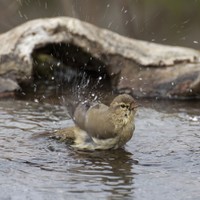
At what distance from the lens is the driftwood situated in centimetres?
860

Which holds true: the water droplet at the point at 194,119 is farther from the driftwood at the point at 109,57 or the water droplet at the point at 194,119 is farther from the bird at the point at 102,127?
the bird at the point at 102,127

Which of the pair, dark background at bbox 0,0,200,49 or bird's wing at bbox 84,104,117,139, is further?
dark background at bbox 0,0,200,49

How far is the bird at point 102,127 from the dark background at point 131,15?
4.87 meters

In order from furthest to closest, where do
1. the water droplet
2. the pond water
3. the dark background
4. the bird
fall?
1. the dark background
2. the water droplet
3. the bird
4. the pond water

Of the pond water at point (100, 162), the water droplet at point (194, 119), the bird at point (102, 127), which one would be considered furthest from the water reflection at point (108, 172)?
the water droplet at point (194, 119)

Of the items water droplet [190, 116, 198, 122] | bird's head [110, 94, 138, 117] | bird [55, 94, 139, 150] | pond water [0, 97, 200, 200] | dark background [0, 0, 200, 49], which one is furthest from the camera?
dark background [0, 0, 200, 49]

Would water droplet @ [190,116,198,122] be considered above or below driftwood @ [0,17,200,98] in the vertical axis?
below

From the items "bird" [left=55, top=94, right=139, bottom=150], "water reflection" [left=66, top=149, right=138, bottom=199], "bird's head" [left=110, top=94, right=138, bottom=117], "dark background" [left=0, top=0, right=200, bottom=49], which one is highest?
"dark background" [left=0, top=0, right=200, bottom=49]

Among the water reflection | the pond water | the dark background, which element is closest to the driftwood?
the pond water

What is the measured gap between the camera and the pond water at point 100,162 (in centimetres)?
519

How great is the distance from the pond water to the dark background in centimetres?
379

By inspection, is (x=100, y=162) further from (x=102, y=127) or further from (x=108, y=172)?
(x=102, y=127)

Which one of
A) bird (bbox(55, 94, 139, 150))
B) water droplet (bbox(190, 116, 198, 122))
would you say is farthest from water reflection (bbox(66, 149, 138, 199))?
water droplet (bbox(190, 116, 198, 122))

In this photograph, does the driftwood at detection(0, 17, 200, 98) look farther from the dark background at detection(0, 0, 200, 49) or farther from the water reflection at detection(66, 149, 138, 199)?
the dark background at detection(0, 0, 200, 49)
